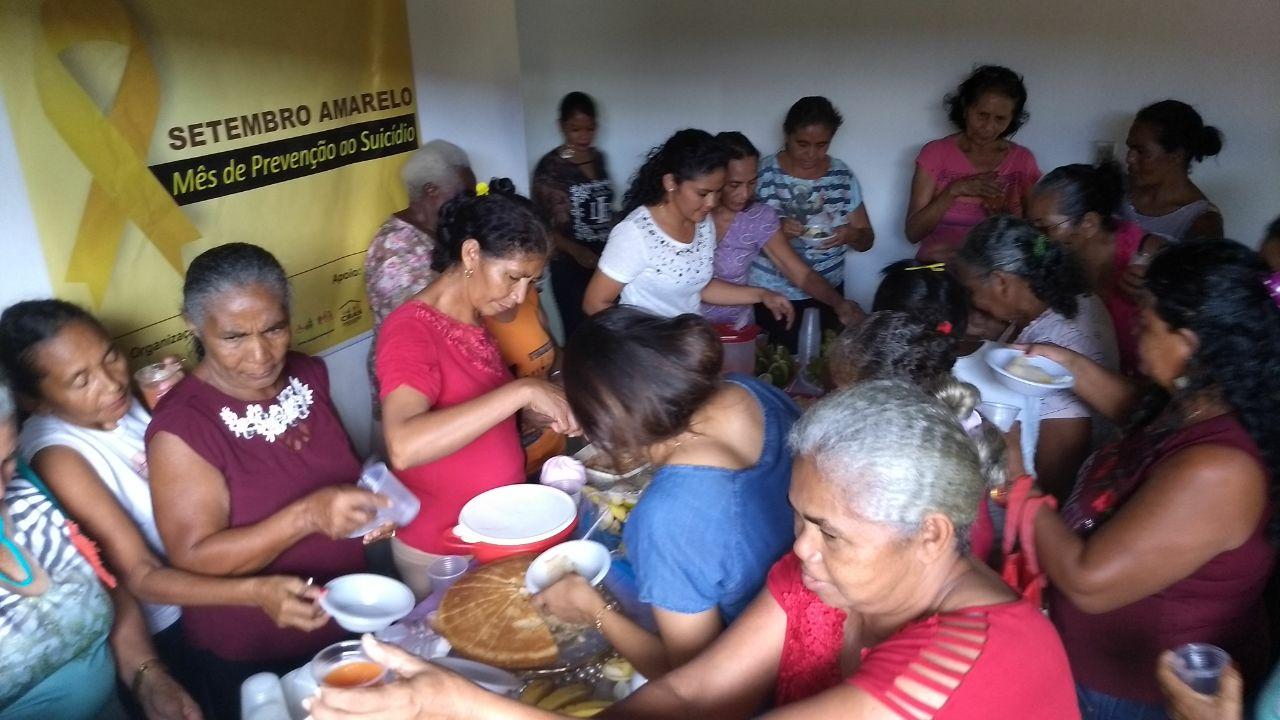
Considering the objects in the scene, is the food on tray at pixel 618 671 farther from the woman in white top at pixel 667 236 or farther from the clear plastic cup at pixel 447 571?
the woman in white top at pixel 667 236

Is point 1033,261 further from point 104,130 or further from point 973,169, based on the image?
point 104,130

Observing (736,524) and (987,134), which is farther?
(987,134)

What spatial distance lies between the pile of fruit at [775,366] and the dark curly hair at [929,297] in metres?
0.70

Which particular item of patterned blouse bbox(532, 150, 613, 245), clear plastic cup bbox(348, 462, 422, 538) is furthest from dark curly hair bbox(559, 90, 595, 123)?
clear plastic cup bbox(348, 462, 422, 538)

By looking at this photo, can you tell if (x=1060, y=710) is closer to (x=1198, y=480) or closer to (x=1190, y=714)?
(x=1190, y=714)

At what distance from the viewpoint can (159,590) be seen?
1783 millimetres

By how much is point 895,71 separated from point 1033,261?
2.70 m

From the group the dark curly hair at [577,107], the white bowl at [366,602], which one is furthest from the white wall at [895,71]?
the white bowl at [366,602]

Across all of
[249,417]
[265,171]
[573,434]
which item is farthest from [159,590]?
[265,171]

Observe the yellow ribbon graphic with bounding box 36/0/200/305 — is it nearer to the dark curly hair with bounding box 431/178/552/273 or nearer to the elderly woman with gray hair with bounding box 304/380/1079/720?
the dark curly hair with bounding box 431/178/552/273

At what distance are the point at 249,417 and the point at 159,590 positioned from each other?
1.39 feet

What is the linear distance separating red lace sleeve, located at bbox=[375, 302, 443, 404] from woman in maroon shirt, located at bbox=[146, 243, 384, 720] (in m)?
0.24

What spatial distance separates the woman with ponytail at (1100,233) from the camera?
100 inches

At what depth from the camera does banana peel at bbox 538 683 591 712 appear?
1.45 m
